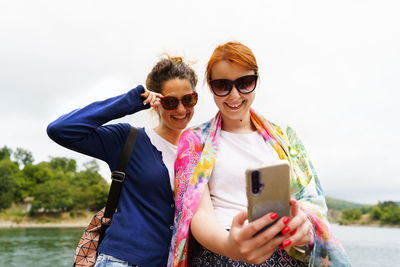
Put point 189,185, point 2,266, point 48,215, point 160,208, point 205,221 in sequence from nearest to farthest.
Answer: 1. point 205,221
2. point 189,185
3. point 160,208
4. point 2,266
5. point 48,215

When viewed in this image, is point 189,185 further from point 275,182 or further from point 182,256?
point 275,182

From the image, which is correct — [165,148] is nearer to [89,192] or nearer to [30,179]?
[89,192]

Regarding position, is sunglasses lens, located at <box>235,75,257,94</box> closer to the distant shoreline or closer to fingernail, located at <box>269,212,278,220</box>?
fingernail, located at <box>269,212,278,220</box>

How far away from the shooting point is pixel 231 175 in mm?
2102

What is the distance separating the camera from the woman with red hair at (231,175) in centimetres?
184

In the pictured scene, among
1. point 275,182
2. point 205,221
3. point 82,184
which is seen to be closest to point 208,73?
point 205,221

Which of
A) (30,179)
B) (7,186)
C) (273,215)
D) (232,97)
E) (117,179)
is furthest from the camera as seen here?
(30,179)

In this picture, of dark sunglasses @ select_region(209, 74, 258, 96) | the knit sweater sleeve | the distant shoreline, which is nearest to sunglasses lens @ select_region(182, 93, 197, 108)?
the knit sweater sleeve

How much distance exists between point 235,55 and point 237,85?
0.19m

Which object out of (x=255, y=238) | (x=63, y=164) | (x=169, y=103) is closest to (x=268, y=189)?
(x=255, y=238)

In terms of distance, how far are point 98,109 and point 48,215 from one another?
84.0 meters

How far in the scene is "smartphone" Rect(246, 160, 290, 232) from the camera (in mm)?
1348

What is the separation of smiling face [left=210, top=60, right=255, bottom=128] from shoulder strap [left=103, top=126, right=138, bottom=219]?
104 centimetres

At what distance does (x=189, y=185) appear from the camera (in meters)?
2.03
